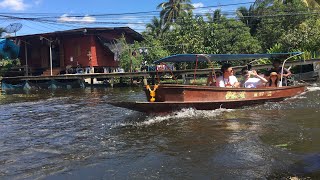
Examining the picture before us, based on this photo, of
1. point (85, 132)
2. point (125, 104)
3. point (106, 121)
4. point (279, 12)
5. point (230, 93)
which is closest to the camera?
point (85, 132)

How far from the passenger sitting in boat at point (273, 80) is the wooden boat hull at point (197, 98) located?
4.59 feet

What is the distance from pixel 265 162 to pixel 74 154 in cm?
354

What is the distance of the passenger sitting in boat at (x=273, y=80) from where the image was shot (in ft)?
46.8

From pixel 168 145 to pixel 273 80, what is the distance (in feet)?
27.0

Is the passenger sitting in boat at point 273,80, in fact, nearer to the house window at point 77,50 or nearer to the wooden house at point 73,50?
the wooden house at point 73,50

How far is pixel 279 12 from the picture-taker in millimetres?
33906

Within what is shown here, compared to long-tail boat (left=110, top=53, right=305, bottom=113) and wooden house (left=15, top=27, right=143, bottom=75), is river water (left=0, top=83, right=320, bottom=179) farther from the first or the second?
wooden house (left=15, top=27, right=143, bottom=75)

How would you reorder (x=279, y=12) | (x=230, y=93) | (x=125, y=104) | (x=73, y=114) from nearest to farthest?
(x=125, y=104) → (x=230, y=93) → (x=73, y=114) → (x=279, y=12)

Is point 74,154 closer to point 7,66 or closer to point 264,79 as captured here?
point 264,79

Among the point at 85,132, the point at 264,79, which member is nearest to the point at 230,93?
the point at 264,79

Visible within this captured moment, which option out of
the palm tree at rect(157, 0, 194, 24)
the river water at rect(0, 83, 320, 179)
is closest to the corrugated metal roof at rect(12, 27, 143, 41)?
the palm tree at rect(157, 0, 194, 24)

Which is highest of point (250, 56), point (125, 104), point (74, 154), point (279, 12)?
point (279, 12)

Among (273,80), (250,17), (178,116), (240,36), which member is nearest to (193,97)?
(178,116)

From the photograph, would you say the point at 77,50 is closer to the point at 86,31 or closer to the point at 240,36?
the point at 86,31
